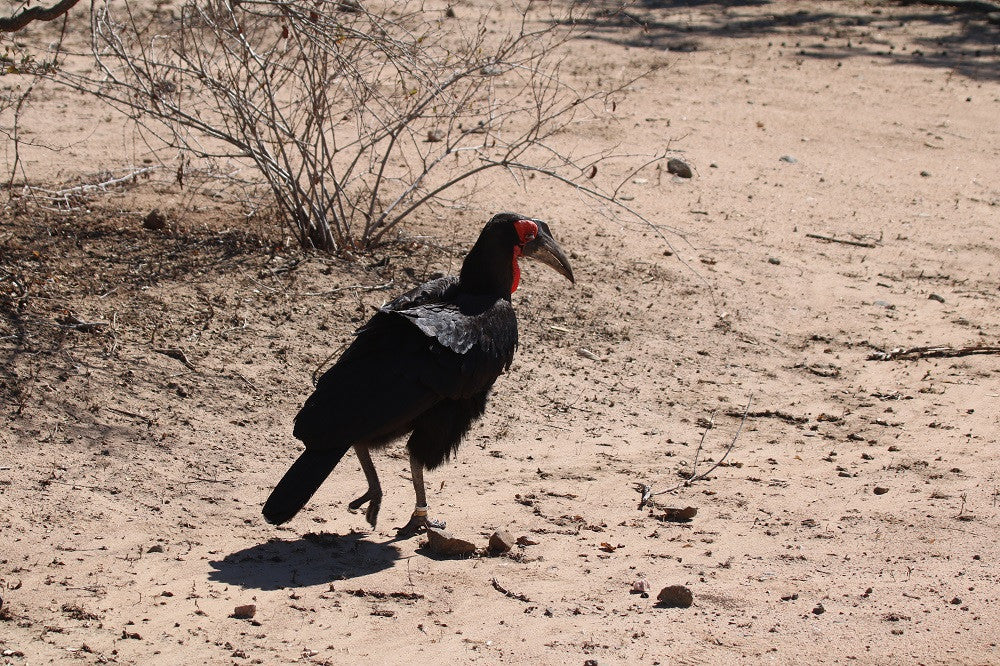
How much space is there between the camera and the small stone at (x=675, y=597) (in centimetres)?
380

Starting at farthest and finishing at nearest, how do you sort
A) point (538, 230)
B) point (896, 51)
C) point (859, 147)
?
point (896, 51), point (859, 147), point (538, 230)

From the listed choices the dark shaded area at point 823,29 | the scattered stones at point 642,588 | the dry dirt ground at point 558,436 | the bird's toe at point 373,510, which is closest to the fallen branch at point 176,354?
the dry dirt ground at point 558,436

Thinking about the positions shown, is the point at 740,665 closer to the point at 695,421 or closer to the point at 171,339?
the point at 695,421

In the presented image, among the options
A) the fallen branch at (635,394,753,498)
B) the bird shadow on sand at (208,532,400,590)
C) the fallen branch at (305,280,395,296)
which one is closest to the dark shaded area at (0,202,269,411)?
the fallen branch at (305,280,395,296)

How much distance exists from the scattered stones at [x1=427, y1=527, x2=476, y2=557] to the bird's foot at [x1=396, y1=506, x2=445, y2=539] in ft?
0.60

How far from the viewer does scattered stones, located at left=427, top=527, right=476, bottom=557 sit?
430 cm

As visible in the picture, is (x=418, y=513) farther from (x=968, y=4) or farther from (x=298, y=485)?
(x=968, y=4)

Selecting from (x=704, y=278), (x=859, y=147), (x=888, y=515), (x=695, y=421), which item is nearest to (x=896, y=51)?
(x=859, y=147)

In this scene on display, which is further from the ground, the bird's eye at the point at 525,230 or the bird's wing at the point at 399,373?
the bird's eye at the point at 525,230

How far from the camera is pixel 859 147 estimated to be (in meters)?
10.3

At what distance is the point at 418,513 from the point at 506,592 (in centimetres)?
71

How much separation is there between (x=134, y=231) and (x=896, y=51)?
10.3 m

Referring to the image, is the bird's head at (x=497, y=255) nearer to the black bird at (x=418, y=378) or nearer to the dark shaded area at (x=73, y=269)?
the black bird at (x=418, y=378)

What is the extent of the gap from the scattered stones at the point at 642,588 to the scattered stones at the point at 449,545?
68 cm
